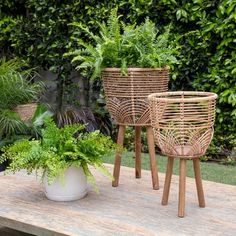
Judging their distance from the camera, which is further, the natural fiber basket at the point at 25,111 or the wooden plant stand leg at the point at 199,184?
the natural fiber basket at the point at 25,111

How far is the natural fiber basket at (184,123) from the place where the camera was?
Result: 2055mm

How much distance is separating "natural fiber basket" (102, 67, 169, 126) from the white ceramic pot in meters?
0.43

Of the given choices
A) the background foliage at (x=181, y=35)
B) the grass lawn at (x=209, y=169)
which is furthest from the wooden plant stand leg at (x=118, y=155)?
the background foliage at (x=181, y=35)

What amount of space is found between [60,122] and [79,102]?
867mm

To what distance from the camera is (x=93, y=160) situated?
2273mm

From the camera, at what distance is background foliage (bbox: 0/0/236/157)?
426cm

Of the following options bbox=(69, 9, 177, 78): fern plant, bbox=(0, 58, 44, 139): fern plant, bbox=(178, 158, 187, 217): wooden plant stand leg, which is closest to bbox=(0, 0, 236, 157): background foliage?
bbox=(0, 58, 44, 139): fern plant

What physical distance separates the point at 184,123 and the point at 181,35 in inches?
85.1

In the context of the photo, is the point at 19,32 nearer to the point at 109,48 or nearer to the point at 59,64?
the point at 59,64

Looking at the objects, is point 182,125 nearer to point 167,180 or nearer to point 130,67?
point 167,180

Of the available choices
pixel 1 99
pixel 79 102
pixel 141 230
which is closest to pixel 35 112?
pixel 1 99

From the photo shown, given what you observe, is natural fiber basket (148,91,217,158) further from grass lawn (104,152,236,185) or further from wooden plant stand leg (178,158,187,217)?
grass lawn (104,152,236,185)

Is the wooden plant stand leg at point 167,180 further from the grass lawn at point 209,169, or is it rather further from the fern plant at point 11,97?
the fern plant at point 11,97

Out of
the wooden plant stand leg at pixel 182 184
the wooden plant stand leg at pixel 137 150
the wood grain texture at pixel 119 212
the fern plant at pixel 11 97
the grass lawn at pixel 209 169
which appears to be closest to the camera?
the wood grain texture at pixel 119 212
